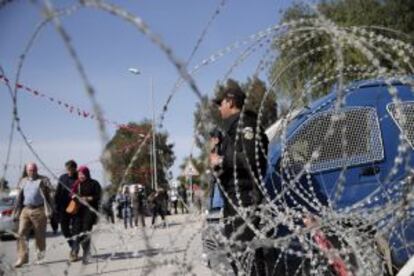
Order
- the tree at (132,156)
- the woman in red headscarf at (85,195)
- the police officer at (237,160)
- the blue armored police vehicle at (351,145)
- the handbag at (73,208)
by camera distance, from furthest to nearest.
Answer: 1. the handbag at (73,208)
2. the woman in red headscarf at (85,195)
3. the blue armored police vehicle at (351,145)
4. the police officer at (237,160)
5. the tree at (132,156)

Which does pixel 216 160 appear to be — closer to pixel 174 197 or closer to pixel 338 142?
pixel 338 142

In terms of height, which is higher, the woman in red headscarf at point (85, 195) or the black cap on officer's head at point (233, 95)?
the black cap on officer's head at point (233, 95)

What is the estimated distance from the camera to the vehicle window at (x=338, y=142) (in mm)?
5629

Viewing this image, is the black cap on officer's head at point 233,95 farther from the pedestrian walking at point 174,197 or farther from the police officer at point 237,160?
the pedestrian walking at point 174,197

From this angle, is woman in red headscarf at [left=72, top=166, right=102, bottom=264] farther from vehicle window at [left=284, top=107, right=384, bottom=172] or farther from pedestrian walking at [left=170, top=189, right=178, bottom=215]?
vehicle window at [left=284, top=107, right=384, bottom=172]

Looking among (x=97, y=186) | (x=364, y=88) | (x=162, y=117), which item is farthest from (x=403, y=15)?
(x=162, y=117)

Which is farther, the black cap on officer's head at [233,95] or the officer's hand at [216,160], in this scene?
the black cap on officer's head at [233,95]

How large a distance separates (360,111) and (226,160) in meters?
1.26

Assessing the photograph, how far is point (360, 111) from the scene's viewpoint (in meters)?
5.68

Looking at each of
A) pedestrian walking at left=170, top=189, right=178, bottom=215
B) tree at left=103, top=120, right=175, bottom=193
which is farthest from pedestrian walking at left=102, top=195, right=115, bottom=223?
pedestrian walking at left=170, top=189, right=178, bottom=215

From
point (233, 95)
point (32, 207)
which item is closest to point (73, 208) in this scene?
point (32, 207)

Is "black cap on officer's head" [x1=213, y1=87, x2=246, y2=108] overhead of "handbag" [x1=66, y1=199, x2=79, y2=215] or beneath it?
overhead

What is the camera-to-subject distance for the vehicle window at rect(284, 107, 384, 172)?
5.63 metres

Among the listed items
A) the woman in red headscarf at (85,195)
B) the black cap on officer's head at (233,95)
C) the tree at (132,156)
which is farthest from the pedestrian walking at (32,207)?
the black cap on officer's head at (233,95)
